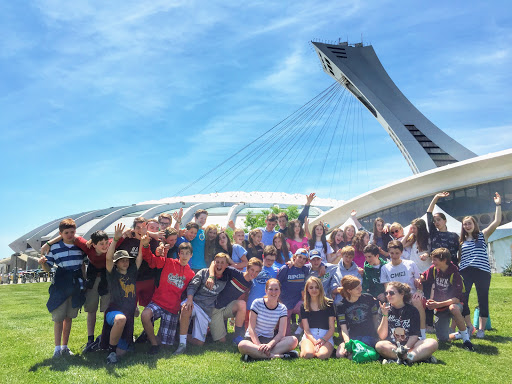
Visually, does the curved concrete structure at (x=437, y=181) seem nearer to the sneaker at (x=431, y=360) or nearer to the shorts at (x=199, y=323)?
the sneaker at (x=431, y=360)

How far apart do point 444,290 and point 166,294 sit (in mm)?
4200

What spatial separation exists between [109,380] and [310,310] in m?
2.80

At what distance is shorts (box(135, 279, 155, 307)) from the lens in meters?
6.51

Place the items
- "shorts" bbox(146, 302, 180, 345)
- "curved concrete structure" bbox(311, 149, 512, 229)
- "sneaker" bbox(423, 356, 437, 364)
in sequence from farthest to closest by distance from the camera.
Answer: "curved concrete structure" bbox(311, 149, 512, 229) → "shorts" bbox(146, 302, 180, 345) → "sneaker" bbox(423, 356, 437, 364)

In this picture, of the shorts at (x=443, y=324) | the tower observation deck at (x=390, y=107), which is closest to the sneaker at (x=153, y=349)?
the shorts at (x=443, y=324)

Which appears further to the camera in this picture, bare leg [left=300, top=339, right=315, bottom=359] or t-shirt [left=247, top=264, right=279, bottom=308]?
t-shirt [left=247, top=264, right=279, bottom=308]

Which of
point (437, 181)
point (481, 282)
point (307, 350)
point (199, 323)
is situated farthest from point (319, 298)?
point (437, 181)

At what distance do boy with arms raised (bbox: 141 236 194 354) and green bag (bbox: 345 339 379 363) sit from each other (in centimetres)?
258

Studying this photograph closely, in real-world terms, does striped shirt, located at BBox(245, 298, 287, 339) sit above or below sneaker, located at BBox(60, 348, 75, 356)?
above

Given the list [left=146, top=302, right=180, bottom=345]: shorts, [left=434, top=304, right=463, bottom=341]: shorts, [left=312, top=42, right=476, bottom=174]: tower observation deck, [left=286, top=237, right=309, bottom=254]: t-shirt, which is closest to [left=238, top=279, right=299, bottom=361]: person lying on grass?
[left=146, top=302, right=180, bottom=345]: shorts

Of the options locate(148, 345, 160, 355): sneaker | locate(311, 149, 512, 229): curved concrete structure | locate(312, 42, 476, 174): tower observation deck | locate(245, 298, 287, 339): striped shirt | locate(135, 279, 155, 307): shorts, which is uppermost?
locate(312, 42, 476, 174): tower observation deck

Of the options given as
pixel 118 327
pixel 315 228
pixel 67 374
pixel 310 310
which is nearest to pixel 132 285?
pixel 118 327

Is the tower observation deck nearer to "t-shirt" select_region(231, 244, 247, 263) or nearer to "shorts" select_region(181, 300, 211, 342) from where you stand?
"t-shirt" select_region(231, 244, 247, 263)

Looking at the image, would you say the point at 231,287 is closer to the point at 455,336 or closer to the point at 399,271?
the point at 399,271
